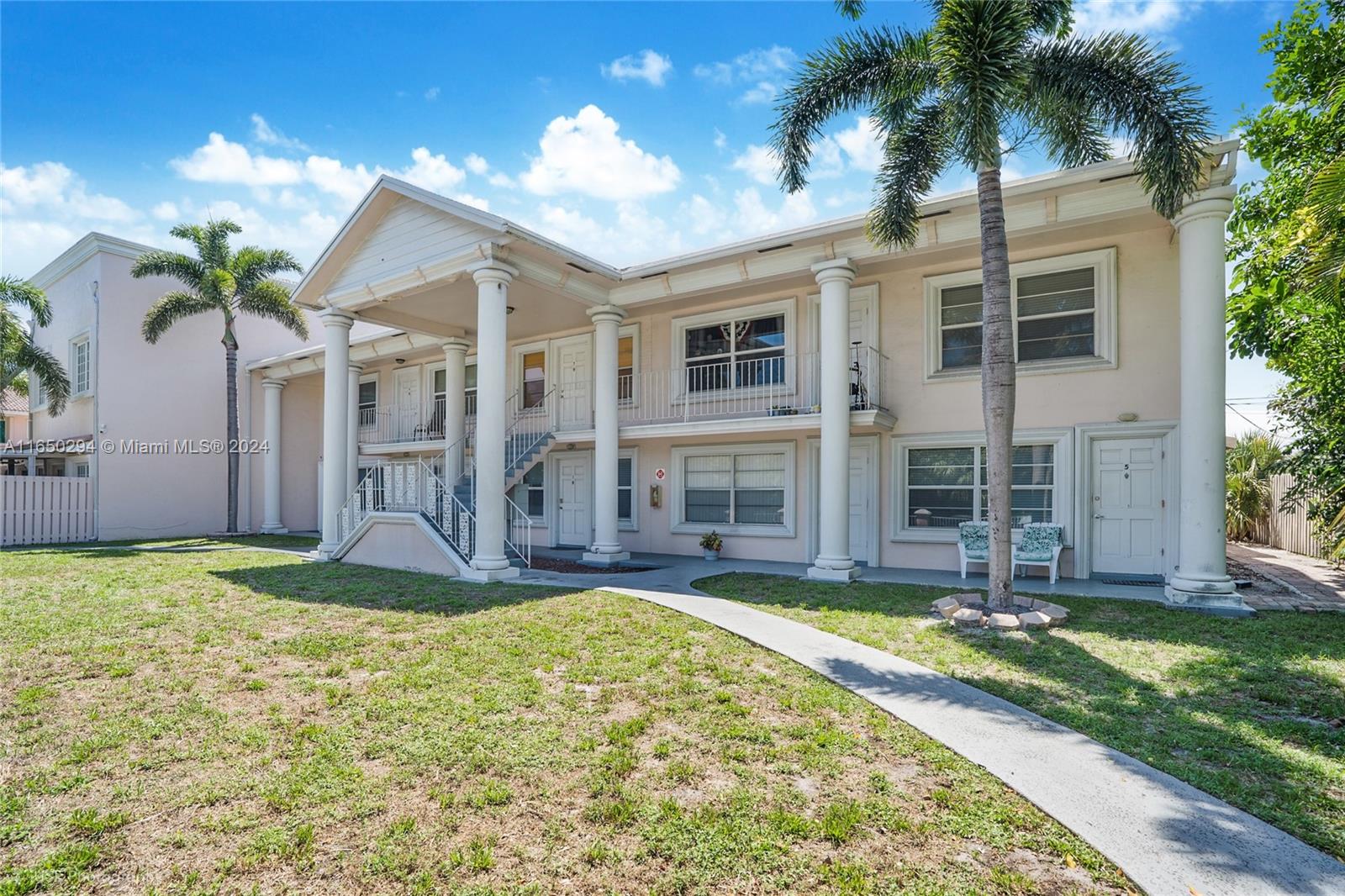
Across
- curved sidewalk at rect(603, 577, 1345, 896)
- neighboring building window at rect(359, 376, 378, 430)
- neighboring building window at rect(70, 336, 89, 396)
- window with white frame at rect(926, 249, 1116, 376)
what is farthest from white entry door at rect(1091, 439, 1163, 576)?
neighboring building window at rect(70, 336, 89, 396)

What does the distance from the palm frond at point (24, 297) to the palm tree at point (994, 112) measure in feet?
73.7

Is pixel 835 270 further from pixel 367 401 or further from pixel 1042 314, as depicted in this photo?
pixel 367 401

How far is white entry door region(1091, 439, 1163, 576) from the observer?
10.2m

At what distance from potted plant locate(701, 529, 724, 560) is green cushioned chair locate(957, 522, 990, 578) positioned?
4.61m

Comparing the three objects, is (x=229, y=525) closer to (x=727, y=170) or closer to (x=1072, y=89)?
(x=727, y=170)

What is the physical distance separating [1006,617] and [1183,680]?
197cm

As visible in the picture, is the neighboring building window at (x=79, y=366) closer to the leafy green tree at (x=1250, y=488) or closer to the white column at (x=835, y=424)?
the white column at (x=835, y=424)

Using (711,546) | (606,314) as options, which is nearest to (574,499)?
(711,546)

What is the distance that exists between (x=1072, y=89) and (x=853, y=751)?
8.23 metres

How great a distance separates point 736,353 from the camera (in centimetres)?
1354

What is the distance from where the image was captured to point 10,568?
11781 mm

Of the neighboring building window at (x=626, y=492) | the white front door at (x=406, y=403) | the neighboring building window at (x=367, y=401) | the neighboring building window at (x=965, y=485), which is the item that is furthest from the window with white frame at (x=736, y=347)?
the neighboring building window at (x=367, y=401)

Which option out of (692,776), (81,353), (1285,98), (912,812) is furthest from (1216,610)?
(81,353)

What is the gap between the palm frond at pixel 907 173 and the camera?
888cm
